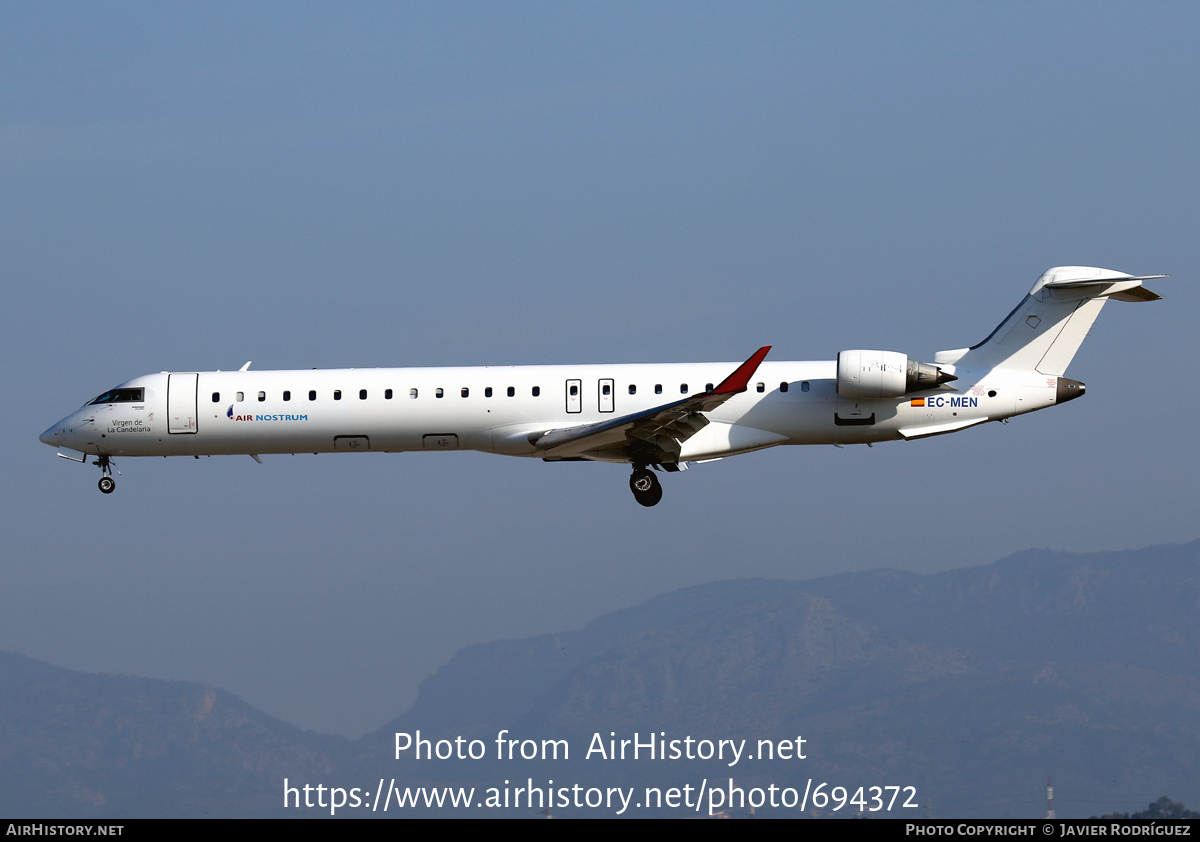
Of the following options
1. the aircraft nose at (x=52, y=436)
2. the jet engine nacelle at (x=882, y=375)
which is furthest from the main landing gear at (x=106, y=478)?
the jet engine nacelle at (x=882, y=375)

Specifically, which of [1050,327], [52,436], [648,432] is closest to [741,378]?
[648,432]

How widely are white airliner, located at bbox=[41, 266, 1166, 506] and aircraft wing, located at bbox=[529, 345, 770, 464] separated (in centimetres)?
6

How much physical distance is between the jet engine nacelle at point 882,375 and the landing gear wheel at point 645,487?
4922mm

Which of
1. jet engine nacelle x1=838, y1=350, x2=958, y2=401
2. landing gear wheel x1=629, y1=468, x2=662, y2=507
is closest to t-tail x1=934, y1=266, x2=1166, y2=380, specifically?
jet engine nacelle x1=838, y1=350, x2=958, y2=401

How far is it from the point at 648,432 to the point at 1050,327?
10058mm

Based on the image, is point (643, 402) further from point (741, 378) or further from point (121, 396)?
point (121, 396)

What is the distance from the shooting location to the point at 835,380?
32.8 metres

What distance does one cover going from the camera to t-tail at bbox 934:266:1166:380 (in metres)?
33.7

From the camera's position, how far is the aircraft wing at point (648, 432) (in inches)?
1197

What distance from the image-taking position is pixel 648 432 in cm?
3222
